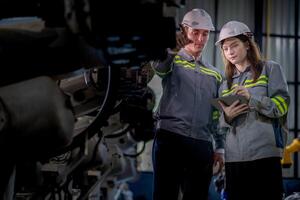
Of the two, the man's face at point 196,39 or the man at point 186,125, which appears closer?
the man at point 186,125

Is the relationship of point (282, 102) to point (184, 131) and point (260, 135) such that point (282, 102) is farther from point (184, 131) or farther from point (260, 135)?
point (184, 131)

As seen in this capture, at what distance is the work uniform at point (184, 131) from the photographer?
10.9 ft

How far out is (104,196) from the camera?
19.8ft

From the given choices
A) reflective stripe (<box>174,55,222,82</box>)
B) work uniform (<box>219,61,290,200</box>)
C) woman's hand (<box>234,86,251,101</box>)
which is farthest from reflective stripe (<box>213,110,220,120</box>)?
woman's hand (<box>234,86,251,101</box>)

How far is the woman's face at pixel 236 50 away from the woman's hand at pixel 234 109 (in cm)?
29

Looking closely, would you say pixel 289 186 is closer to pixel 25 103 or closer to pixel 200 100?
pixel 200 100

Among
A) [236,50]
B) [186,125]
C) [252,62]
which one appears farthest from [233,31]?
[186,125]

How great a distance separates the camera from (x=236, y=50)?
3236 millimetres

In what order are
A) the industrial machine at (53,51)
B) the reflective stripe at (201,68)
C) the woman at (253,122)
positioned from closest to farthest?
the industrial machine at (53,51) < the woman at (253,122) < the reflective stripe at (201,68)

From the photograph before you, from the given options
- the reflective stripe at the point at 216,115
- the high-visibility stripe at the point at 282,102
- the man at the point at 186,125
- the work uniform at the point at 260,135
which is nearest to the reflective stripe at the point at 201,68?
the man at the point at 186,125

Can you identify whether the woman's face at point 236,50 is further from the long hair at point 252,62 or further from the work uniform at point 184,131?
the work uniform at point 184,131

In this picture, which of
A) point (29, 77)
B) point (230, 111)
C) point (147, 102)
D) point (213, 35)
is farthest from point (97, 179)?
point (213, 35)

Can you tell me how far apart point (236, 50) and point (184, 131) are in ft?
1.89

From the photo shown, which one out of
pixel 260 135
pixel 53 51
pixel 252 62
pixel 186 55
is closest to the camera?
pixel 53 51
